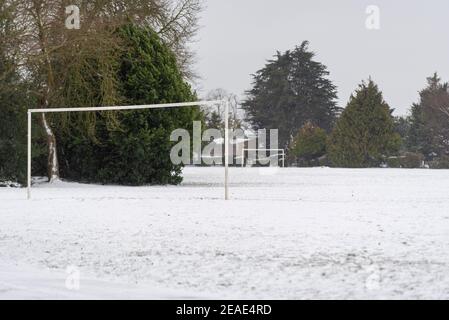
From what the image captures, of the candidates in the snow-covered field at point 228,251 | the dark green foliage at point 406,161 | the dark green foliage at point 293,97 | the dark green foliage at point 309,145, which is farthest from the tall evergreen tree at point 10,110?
the dark green foliage at point 293,97

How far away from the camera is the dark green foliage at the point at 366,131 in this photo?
54.2 metres

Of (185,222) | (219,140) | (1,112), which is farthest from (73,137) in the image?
(219,140)

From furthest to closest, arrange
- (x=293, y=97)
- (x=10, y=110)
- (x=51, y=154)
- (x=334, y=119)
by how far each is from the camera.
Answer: (x=334, y=119) → (x=293, y=97) → (x=51, y=154) → (x=10, y=110)

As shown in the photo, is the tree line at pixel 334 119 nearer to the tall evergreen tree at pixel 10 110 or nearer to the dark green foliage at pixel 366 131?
the dark green foliage at pixel 366 131

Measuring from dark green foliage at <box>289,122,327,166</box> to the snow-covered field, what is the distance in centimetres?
4325

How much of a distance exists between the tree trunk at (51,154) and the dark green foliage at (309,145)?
3394cm

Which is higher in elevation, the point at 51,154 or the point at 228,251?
the point at 51,154

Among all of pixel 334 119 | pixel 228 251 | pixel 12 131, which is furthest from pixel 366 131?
pixel 228 251

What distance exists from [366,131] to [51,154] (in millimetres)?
31714

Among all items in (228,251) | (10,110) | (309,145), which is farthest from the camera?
(309,145)

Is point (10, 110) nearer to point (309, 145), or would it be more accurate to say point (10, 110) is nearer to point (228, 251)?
point (228, 251)

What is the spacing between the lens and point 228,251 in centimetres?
948
